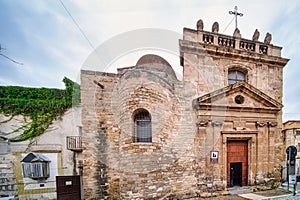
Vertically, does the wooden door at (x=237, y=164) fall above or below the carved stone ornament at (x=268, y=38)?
below

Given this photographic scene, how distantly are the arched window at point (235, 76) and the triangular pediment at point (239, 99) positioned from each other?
799 millimetres

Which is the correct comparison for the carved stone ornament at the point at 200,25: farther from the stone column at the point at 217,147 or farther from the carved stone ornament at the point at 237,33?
the stone column at the point at 217,147

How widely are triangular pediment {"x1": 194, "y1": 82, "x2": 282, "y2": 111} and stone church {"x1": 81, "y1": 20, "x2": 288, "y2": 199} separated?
0.17ft

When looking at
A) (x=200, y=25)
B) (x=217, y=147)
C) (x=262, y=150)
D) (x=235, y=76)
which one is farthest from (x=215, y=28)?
(x=262, y=150)

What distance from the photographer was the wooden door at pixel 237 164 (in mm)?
8469

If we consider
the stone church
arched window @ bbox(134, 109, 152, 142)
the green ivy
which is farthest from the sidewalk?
the green ivy

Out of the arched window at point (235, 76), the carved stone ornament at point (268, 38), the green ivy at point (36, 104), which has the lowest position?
the green ivy at point (36, 104)

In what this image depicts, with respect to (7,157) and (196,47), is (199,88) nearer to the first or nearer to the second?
(196,47)

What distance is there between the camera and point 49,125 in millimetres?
8016

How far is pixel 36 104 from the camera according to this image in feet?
26.5

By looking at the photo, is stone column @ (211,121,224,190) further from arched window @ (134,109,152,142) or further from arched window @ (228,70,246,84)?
arched window @ (134,109,152,142)

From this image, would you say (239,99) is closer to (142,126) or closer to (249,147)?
(249,147)

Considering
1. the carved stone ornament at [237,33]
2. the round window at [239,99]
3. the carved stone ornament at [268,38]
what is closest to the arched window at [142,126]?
the round window at [239,99]

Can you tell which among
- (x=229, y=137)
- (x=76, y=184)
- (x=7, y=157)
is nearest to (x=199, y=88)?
(x=229, y=137)
